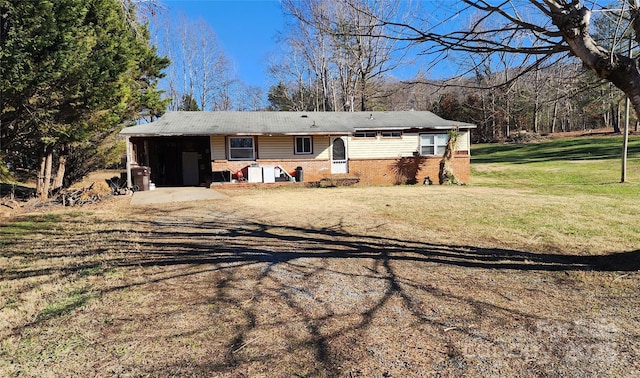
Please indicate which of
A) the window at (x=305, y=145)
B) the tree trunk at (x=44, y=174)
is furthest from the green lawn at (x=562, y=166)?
the tree trunk at (x=44, y=174)

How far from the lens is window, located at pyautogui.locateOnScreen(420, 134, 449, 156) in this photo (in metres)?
20.5

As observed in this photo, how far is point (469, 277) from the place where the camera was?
15.4 feet

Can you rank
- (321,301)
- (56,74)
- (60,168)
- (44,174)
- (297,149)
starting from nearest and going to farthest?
(321,301)
(56,74)
(44,174)
(60,168)
(297,149)

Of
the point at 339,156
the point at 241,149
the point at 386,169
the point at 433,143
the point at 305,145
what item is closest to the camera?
the point at 241,149

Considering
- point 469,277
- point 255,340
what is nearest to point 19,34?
point 255,340

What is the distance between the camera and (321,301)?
154 inches

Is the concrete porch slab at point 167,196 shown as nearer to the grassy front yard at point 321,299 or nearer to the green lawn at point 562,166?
the grassy front yard at point 321,299

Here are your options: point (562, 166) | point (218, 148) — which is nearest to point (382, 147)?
point (218, 148)

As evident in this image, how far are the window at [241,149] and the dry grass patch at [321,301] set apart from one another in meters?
10.8

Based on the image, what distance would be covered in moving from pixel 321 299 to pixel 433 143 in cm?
1803

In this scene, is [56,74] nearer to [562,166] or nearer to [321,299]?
[321,299]

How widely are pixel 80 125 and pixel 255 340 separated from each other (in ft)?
38.3

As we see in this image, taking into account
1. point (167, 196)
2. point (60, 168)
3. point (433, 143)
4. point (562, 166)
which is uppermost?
point (433, 143)

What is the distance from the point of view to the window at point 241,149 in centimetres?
1853
